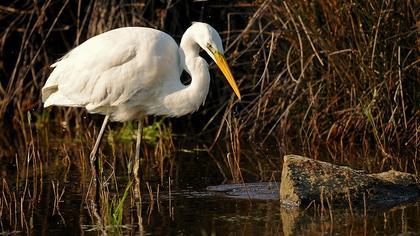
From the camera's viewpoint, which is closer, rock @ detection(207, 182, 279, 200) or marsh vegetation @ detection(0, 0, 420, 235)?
marsh vegetation @ detection(0, 0, 420, 235)

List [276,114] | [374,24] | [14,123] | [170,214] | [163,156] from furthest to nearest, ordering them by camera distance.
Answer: [14,123]
[276,114]
[163,156]
[374,24]
[170,214]

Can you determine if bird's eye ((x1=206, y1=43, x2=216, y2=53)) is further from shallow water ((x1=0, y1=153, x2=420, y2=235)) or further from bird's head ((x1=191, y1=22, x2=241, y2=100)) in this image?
shallow water ((x1=0, y1=153, x2=420, y2=235))

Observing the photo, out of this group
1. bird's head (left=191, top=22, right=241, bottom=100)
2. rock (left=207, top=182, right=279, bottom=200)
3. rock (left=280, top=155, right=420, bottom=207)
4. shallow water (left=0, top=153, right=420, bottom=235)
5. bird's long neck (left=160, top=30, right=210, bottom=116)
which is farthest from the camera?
bird's long neck (left=160, top=30, right=210, bottom=116)

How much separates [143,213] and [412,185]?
6.06 ft

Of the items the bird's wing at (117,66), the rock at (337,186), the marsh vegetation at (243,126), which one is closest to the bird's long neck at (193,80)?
the bird's wing at (117,66)

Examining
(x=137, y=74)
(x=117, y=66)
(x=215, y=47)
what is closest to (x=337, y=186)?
(x=215, y=47)

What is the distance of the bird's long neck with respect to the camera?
7043mm

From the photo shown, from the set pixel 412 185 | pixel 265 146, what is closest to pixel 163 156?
pixel 265 146

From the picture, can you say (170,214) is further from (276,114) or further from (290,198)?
(276,114)

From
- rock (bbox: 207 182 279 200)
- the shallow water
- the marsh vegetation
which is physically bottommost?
the shallow water

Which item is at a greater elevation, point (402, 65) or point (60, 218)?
point (402, 65)

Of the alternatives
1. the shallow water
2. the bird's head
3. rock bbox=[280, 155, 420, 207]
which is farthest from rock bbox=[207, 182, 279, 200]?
the bird's head

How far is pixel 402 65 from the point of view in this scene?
7.59 m

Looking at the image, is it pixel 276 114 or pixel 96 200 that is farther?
pixel 276 114
